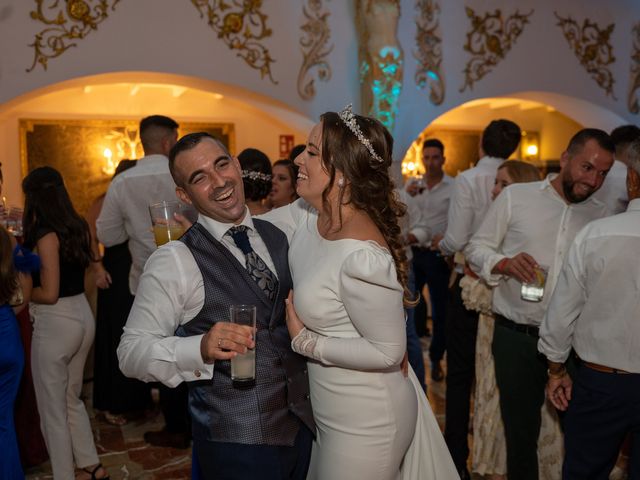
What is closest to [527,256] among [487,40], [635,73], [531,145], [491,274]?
[491,274]

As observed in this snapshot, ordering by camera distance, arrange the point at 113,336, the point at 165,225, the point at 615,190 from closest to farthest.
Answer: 1. the point at 165,225
2. the point at 615,190
3. the point at 113,336

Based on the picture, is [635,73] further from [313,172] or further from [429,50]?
[313,172]

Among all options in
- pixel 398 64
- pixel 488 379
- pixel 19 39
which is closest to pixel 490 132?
pixel 488 379

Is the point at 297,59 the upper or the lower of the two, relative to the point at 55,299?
upper

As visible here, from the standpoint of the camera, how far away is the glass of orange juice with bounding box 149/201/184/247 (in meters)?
2.16

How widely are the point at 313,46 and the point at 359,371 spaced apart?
434 cm

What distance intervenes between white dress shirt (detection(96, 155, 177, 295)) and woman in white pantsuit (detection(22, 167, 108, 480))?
514 millimetres

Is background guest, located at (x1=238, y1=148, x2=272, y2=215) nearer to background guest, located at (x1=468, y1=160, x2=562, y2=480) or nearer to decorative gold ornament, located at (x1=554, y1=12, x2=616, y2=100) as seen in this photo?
background guest, located at (x1=468, y1=160, x2=562, y2=480)

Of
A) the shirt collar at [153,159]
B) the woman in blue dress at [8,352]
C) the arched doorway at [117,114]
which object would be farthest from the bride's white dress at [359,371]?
the arched doorway at [117,114]

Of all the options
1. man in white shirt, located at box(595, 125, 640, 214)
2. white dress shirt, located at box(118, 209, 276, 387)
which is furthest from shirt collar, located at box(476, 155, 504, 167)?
white dress shirt, located at box(118, 209, 276, 387)

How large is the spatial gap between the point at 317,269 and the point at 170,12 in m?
3.97

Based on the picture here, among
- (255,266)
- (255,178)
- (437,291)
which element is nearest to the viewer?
(255,266)

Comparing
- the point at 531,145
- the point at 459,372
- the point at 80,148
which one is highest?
the point at 531,145

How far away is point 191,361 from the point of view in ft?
5.04
